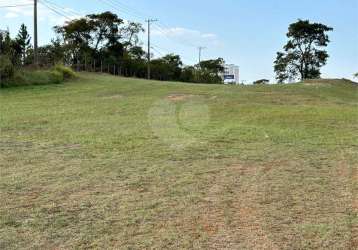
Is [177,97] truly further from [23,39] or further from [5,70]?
[23,39]

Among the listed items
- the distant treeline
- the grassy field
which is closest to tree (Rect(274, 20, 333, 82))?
the distant treeline

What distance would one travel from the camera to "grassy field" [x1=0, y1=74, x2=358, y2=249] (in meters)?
3.79

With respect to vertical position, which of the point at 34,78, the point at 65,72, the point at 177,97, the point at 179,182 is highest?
the point at 65,72

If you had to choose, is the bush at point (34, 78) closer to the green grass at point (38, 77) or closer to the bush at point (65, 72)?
the green grass at point (38, 77)

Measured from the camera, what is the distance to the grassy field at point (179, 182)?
3.79 meters

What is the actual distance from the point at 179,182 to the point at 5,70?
17125 millimetres

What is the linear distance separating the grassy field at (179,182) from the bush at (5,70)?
33.5 feet

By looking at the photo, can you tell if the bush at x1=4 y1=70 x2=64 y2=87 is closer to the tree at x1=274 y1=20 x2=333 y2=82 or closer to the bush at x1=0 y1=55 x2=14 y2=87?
the bush at x1=0 y1=55 x2=14 y2=87

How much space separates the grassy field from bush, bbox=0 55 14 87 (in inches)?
402

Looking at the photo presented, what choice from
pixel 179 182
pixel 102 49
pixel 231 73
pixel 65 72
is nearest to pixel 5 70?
pixel 65 72

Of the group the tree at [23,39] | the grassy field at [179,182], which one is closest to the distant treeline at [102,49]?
the tree at [23,39]

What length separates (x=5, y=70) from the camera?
68.4ft

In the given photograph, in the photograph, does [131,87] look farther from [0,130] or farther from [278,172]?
[278,172]

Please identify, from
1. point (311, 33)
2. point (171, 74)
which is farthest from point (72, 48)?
point (311, 33)
